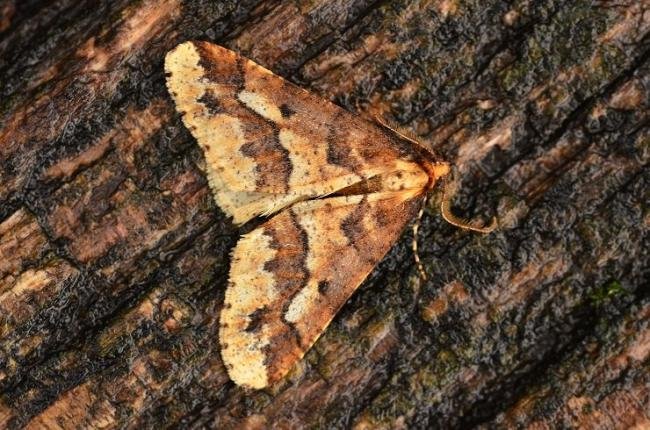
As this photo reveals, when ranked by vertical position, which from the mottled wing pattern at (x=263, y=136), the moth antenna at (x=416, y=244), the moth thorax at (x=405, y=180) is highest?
the mottled wing pattern at (x=263, y=136)

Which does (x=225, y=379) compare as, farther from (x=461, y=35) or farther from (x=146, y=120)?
(x=461, y=35)

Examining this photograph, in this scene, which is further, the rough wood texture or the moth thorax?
the moth thorax

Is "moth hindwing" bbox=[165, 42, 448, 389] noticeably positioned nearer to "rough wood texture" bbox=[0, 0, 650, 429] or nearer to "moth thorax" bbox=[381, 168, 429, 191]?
"moth thorax" bbox=[381, 168, 429, 191]

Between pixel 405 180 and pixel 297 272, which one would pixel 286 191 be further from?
pixel 405 180

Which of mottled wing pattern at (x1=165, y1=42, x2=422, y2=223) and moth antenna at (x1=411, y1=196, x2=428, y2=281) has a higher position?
mottled wing pattern at (x1=165, y1=42, x2=422, y2=223)

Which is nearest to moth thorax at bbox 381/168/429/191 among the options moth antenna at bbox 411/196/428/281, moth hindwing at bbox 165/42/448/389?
moth hindwing at bbox 165/42/448/389

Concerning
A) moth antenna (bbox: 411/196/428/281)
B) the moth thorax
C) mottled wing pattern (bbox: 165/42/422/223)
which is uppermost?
mottled wing pattern (bbox: 165/42/422/223)

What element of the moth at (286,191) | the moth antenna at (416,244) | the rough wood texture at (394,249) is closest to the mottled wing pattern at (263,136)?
the moth at (286,191)

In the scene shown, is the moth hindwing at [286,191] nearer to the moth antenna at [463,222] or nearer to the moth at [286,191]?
the moth at [286,191]
